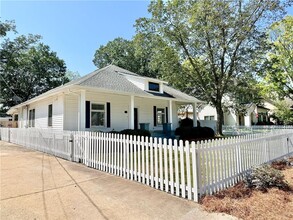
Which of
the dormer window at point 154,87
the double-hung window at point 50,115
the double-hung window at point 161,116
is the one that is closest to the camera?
the double-hung window at point 50,115

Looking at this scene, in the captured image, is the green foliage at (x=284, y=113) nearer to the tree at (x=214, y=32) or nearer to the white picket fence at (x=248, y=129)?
the white picket fence at (x=248, y=129)

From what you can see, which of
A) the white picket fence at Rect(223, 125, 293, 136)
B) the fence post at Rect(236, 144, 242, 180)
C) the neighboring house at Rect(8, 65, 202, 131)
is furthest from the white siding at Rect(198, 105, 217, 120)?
the fence post at Rect(236, 144, 242, 180)

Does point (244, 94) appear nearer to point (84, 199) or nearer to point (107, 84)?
point (107, 84)

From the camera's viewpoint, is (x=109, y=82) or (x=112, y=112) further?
(x=112, y=112)

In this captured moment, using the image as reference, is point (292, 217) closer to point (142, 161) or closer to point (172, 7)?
point (142, 161)

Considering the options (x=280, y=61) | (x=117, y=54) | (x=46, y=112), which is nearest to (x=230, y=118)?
(x=280, y=61)

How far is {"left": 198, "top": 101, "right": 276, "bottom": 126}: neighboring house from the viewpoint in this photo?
1257 inches

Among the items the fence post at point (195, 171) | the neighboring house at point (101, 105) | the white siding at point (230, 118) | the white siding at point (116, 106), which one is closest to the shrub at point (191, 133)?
the neighboring house at point (101, 105)

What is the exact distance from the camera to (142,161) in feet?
17.7

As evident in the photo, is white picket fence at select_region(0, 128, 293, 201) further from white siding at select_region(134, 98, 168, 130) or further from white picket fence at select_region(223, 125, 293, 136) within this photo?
white picket fence at select_region(223, 125, 293, 136)

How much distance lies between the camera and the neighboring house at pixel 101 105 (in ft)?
38.5

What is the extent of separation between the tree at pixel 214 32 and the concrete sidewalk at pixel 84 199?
1579cm

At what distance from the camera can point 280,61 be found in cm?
2275

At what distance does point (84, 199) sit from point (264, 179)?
13.3ft
